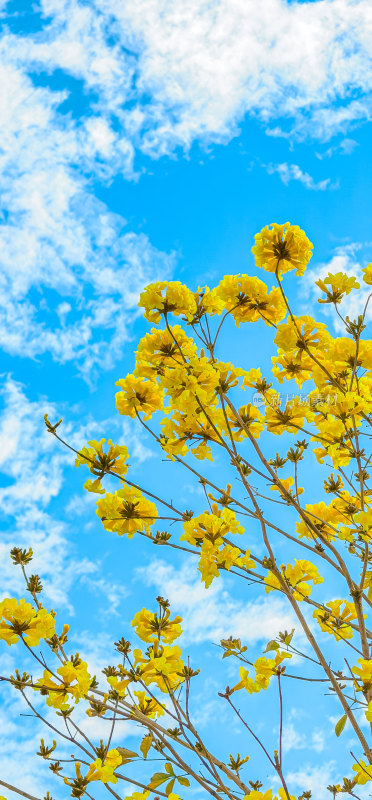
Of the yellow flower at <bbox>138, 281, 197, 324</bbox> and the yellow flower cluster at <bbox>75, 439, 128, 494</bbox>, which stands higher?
the yellow flower at <bbox>138, 281, 197, 324</bbox>

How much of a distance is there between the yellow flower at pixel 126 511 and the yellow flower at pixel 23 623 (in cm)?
55

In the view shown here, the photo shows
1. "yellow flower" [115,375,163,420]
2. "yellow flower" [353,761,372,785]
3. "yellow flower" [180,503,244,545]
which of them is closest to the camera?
"yellow flower" [353,761,372,785]

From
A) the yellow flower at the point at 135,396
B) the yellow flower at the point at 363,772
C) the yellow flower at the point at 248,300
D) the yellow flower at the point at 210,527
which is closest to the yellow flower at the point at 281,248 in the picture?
the yellow flower at the point at 248,300

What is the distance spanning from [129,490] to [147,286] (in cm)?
103

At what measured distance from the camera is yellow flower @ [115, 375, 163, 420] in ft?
10.1

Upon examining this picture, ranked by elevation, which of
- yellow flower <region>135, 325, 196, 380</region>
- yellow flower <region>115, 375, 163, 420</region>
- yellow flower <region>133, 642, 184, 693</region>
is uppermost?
yellow flower <region>135, 325, 196, 380</region>

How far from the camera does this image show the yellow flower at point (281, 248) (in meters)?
2.77

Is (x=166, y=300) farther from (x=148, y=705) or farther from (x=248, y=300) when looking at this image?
(x=148, y=705)

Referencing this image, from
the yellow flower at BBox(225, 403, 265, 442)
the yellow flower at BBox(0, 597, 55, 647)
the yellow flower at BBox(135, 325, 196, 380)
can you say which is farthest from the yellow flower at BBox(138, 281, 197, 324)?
the yellow flower at BBox(0, 597, 55, 647)

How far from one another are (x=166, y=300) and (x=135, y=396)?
61 cm

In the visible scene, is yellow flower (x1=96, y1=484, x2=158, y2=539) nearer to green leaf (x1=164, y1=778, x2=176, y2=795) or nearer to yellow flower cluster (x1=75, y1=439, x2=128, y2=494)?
yellow flower cluster (x1=75, y1=439, x2=128, y2=494)

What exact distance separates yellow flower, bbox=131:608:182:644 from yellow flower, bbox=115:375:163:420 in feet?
3.74

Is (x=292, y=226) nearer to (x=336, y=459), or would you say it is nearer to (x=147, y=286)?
(x=147, y=286)

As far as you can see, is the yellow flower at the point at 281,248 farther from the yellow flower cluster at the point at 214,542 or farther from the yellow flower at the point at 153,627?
the yellow flower at the point at 153,627
